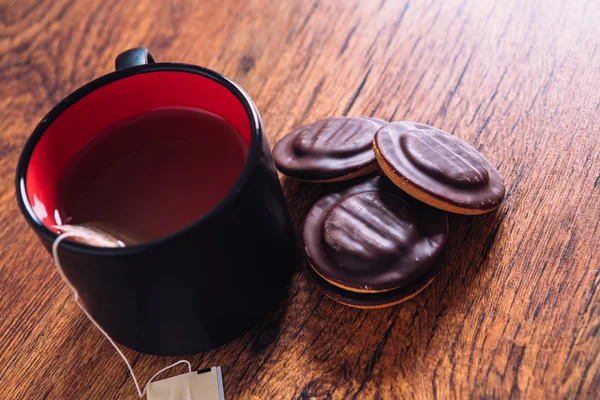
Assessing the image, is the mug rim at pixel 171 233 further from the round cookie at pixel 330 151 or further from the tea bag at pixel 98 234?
the round cookie at pixel 330 151

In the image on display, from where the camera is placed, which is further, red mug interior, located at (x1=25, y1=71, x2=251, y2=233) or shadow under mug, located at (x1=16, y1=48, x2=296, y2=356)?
red mug interior, located at (x1=25, y1=71, x2=251, y2=233)

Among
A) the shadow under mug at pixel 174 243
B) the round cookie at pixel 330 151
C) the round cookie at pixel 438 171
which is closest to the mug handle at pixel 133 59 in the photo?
the shadow under mug at pixel 174 243

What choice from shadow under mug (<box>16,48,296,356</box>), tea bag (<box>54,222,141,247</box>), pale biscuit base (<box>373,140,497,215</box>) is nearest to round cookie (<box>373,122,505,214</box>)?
pale biscuit base (<box>373,140,497,215</box>)

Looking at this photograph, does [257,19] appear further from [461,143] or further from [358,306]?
[358,306]

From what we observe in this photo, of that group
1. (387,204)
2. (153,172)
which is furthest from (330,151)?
(153,172)

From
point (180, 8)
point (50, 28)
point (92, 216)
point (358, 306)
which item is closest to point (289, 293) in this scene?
point (358, 306)

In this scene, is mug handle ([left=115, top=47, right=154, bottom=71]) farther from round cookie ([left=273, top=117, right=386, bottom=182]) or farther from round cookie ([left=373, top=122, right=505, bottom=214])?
round cookie ([left=373, top=122, right=505, bottom=214])

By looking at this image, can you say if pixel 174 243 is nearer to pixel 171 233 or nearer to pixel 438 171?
pixel 171 233
